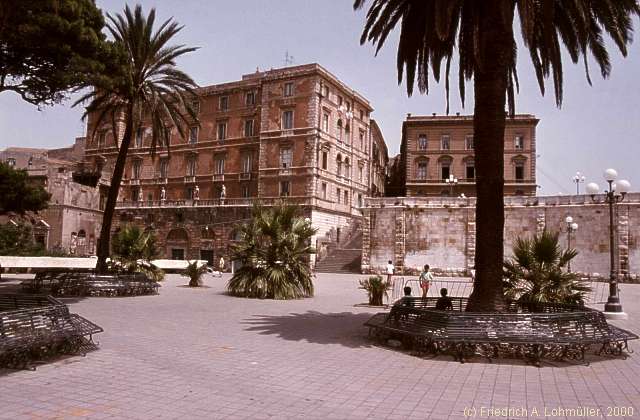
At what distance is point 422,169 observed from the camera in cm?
6400

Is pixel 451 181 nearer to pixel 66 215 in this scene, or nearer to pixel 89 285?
pixel 66 215

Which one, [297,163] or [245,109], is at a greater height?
[245,109]

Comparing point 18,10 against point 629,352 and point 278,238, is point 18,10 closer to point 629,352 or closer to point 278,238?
point 278,238

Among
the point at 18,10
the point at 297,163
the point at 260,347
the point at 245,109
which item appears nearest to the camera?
the point at 260,347

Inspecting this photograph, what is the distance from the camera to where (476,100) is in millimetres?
10289

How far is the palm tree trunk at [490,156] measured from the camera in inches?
385

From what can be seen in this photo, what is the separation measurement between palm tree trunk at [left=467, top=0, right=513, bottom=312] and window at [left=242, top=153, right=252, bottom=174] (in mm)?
43034

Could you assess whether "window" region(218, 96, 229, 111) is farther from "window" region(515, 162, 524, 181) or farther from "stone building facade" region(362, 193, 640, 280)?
"window" region(515, 162, 524, 181)

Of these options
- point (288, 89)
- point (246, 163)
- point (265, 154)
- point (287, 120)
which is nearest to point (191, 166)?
point (246, 163)

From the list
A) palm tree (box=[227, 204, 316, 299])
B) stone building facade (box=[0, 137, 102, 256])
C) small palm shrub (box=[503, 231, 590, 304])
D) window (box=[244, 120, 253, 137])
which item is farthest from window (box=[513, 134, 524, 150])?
small palm shrub (box=[503, 231, 590, 304])

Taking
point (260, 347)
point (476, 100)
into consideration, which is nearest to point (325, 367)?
point (260, 347)

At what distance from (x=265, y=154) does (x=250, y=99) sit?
6.48 m

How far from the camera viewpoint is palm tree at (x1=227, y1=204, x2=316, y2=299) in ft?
62.6

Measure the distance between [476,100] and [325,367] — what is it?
5.89m
